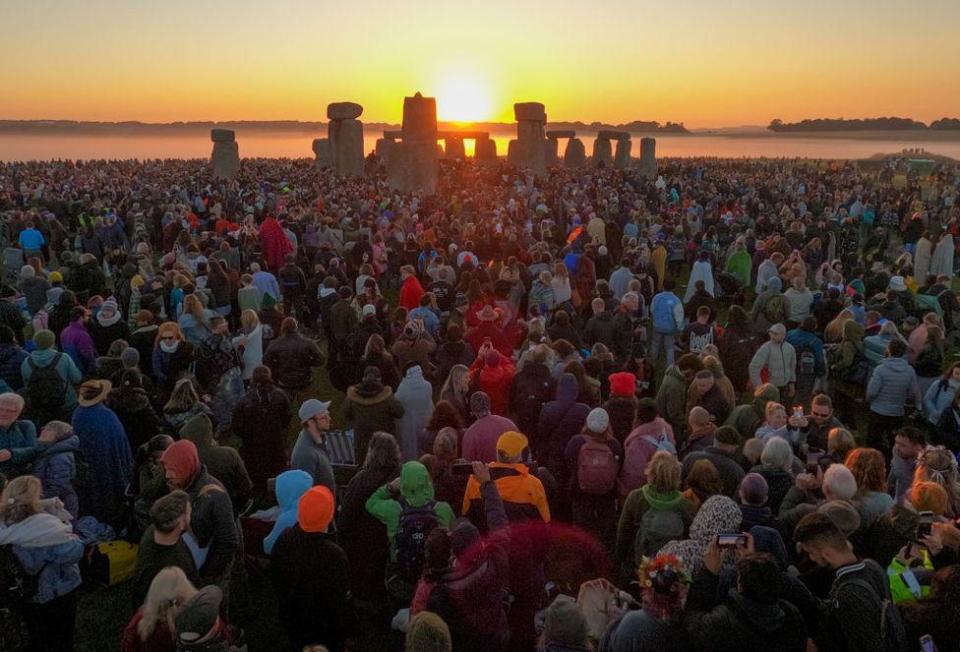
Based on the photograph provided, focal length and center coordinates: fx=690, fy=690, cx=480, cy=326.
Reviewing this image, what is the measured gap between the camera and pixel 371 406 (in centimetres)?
585

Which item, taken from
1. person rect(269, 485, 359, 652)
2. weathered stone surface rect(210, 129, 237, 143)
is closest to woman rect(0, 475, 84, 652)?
person rect(269, 485, 359, 652)

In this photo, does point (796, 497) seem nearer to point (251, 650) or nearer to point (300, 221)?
point (251, 650)

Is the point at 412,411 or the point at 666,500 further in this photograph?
the point at 412,411

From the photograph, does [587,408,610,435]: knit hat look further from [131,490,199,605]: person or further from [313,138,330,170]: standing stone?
[313,138,330,170]: standing stone

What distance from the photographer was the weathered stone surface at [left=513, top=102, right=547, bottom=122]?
35281mm

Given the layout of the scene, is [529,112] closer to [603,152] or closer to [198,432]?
[603,152]

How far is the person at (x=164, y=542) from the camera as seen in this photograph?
3.65 meters

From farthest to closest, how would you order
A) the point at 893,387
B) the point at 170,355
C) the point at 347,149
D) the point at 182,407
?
the point at 347,149 < the point at 170,355 < the point at 893,387 < the point at 182,407

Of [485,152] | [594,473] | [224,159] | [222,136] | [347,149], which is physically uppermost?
[222,136]

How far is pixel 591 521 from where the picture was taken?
5230mm

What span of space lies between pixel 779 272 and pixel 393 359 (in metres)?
7.01

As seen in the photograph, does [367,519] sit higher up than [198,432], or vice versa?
[198,432]

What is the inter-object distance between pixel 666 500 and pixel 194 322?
533 centimetres

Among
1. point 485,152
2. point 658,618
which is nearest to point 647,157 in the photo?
point 485,152
